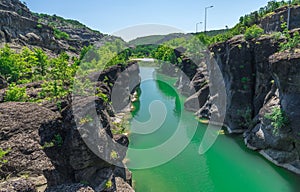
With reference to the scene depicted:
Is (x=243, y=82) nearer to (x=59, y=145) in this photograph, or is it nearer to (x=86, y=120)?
(x=86, y=120)

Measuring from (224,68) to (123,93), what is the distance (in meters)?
13.5

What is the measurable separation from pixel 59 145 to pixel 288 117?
44.9 feet

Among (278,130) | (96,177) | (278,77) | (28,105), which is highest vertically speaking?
(278,77)

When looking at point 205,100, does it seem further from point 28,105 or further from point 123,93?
point 28,105

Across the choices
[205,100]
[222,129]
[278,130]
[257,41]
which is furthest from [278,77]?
[205,100]

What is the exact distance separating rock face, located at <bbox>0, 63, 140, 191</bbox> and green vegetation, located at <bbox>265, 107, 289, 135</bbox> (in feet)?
34.6

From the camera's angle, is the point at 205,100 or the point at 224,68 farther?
the point at 205,100

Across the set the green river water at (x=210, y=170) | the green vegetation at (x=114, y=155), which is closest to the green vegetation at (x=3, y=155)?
the green vegetation at (x=114, y=155)

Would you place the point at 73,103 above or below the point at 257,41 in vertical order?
below

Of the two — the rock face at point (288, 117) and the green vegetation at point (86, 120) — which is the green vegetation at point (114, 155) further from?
the rock face at point (288, 117)

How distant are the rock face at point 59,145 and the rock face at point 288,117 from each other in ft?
35.5

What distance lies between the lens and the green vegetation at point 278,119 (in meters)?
14.1

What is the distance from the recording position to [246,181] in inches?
535

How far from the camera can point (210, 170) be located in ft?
49.2
